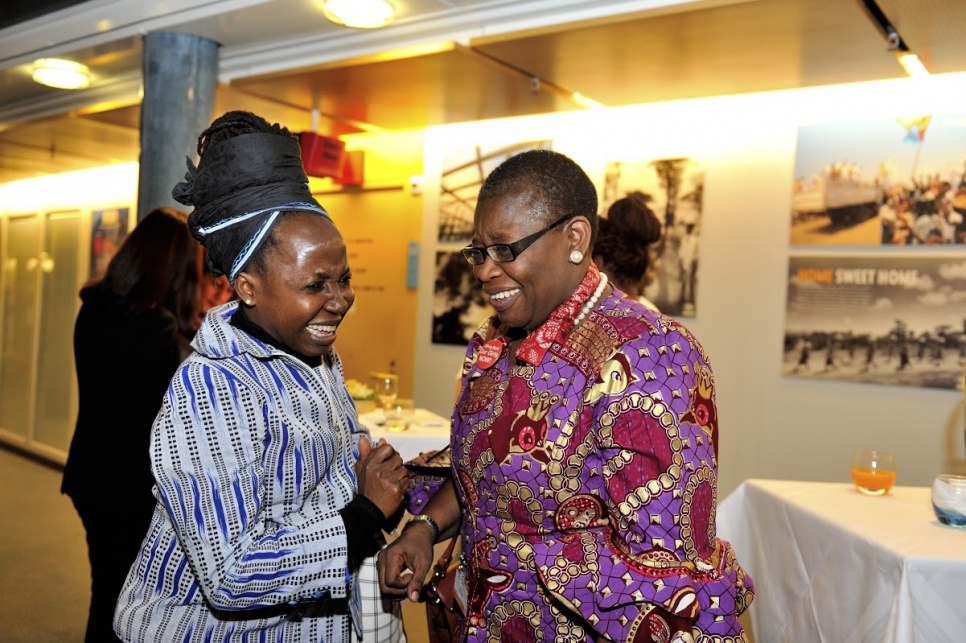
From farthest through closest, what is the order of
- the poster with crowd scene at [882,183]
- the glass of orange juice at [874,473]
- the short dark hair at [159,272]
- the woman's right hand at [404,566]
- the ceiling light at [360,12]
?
the poster with crowd scene at [882,183] → the ceiling light at [360,12] → the glass of orange juice at [874,473] → the short dark hair at [159,272] → the woman's right hand at [404,566]

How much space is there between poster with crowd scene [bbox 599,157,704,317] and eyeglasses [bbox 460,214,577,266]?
3.39 metres

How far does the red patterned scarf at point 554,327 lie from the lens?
1659 millimetres

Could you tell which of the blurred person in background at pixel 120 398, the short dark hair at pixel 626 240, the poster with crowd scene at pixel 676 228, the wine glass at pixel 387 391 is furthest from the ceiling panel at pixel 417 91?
the blurred person in background at pixel 120 398

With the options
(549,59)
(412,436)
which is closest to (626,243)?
(549,59)

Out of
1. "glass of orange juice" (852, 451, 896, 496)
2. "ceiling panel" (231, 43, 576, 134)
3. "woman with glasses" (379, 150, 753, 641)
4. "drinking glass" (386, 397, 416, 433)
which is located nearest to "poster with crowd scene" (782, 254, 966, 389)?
"glass of orange juice" (852, 451, 896, 496)

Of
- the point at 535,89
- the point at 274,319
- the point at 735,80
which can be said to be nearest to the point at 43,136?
the point at 535,89

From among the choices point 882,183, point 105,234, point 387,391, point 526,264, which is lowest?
point 387,391

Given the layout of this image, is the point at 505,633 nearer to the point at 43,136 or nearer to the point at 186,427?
the point at 186,427

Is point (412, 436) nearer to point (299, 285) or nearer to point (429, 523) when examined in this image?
point (429, 523)

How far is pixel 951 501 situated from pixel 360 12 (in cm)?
333

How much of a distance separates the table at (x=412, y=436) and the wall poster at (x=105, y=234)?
5751 millimetres

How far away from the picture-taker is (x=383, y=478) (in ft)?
5.58

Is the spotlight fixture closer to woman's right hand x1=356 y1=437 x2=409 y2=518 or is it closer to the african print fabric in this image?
the african print fabric

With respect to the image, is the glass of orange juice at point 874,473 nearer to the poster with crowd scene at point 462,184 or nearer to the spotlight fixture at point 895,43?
the spotlight fixture at point 895,43
